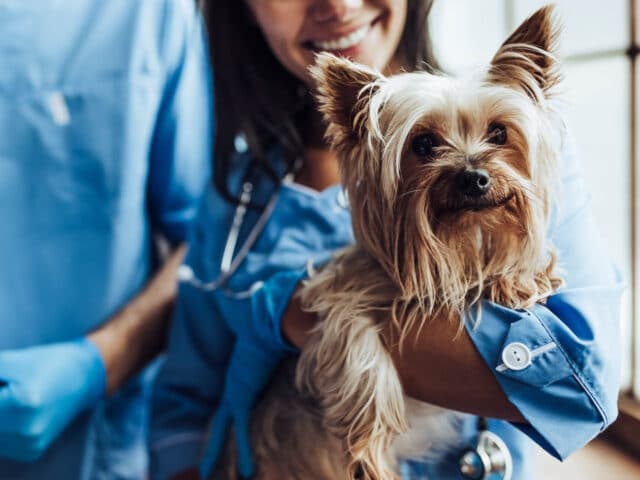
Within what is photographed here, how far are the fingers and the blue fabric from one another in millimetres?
90

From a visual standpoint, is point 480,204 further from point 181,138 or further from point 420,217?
point 181,138

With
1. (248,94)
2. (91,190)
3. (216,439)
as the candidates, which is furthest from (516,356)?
(91,190)

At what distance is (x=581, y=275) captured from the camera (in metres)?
0.83

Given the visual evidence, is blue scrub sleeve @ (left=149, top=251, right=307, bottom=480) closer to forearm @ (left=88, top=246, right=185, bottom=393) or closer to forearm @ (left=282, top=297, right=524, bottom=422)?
forearm @ (left=88, top=246, right=185, bottom=393)

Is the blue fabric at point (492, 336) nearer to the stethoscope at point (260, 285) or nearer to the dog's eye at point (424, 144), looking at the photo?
the stethoscope at point (260, 285)

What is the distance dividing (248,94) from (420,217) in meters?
0.55

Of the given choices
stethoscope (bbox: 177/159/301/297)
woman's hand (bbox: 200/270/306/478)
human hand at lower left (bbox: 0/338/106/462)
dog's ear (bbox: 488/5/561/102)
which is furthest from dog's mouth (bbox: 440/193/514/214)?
human hand at lower left (bbox: 0/338/106/462)

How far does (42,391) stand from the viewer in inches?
43.0

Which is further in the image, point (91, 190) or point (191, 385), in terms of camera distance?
point (91, 190)

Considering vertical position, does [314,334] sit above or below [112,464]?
above

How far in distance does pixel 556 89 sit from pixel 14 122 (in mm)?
1007

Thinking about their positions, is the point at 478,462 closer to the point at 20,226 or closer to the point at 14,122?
the point at 20,226

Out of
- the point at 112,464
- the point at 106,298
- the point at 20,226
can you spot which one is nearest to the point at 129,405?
the point at 112,464

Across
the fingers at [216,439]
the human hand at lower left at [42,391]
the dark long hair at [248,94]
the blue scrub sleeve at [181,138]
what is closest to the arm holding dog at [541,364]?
the fingers at [216,439]
